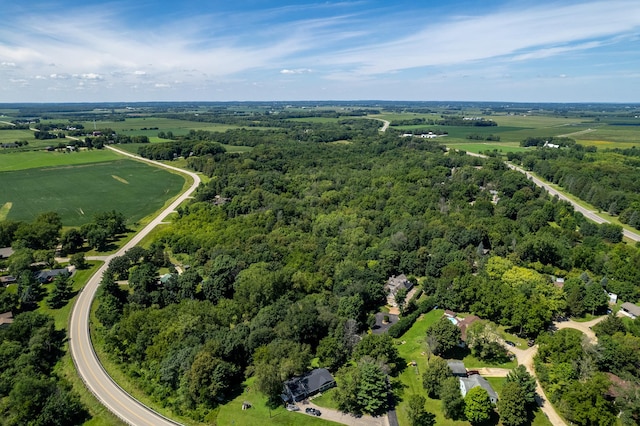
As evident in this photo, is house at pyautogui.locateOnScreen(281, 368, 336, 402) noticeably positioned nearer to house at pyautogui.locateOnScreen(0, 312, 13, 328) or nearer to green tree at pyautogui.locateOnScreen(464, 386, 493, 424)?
green tree at pyautogui.locateOnScreen(464, 386, 493, 424)

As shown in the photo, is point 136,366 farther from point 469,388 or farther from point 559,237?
point 559,237

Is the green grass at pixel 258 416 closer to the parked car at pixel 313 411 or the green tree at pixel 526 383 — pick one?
the parked car at pixel 313 411

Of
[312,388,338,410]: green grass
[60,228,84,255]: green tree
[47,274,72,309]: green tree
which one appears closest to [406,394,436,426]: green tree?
[312,388,338,410]: green grass

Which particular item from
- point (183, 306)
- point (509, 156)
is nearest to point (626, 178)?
point (509, 156)

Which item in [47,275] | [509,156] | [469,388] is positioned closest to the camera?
[469,388]

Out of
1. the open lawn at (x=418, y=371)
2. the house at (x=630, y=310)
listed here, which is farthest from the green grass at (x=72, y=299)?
the house at (x=630, y=310)

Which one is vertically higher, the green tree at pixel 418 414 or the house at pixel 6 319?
the green tree at pixel 418 414
